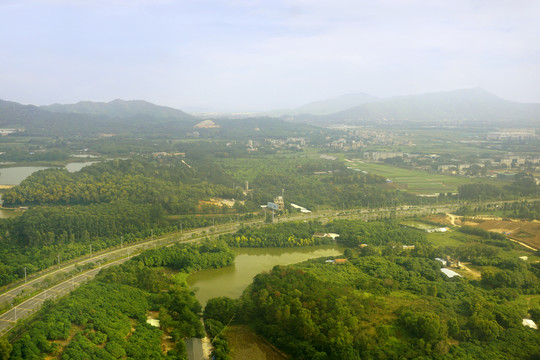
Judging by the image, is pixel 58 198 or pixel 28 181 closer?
pixel 58 198

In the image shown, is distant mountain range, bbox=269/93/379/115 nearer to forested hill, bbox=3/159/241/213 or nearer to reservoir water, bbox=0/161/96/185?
reservoir water, bbox=0/161/96/185

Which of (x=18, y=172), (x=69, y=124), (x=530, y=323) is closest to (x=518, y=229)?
(x=530, y=323)

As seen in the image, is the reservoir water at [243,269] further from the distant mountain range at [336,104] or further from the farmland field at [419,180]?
the distant mountain range at [336,104]

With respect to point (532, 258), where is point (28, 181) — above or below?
above

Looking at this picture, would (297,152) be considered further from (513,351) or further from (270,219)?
(513,351)

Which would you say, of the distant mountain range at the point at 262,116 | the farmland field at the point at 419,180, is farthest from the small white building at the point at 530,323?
the distant mountain range at the point at 262,116

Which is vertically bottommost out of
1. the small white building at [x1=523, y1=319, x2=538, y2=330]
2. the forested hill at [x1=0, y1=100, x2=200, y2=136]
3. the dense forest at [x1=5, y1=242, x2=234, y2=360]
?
the small white building at [x1=523, y1=319, x2=538, y2=330]

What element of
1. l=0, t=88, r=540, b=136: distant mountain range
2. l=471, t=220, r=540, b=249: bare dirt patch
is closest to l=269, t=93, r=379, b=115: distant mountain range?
l=0, t=88, r=540, b=136: distant mountain range

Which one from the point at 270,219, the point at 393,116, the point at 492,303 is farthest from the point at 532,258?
the point at 393,116

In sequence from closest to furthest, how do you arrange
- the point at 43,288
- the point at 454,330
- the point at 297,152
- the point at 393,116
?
the point at 454,330, the point at 43,288, the point at 297,152, the point at 393,116
